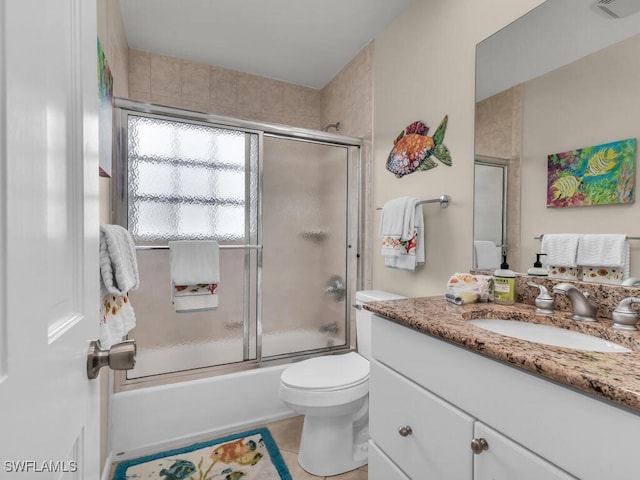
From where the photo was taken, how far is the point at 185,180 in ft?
6.13

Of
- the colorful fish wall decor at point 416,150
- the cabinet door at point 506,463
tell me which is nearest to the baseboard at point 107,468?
the cabinet door at point 506,463

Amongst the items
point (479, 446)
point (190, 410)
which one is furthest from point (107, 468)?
point (479, 446)

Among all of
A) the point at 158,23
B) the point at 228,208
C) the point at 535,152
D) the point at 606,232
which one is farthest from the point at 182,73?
the point at 606,232

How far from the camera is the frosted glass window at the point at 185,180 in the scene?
1.76 meters

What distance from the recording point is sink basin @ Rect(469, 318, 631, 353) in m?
0.86

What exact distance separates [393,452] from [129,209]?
1.67m

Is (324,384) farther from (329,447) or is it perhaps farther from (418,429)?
(418,429)

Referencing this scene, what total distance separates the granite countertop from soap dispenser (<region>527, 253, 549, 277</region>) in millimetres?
125

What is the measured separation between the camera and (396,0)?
5.90 ft

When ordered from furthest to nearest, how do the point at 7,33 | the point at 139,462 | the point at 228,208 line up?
the point at 228,208
the point at 139,462
the point at 7,33

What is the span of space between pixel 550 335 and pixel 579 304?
0.45 feet

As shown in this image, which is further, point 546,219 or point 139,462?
point 139,462

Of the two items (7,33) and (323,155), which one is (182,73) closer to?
(323,155)

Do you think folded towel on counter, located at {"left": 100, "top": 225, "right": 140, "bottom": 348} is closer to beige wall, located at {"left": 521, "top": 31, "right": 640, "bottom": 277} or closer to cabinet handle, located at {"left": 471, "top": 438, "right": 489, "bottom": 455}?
cabinet handle, located at {"left": 471, "top": 438, "right": 489, "bottom": 455}
